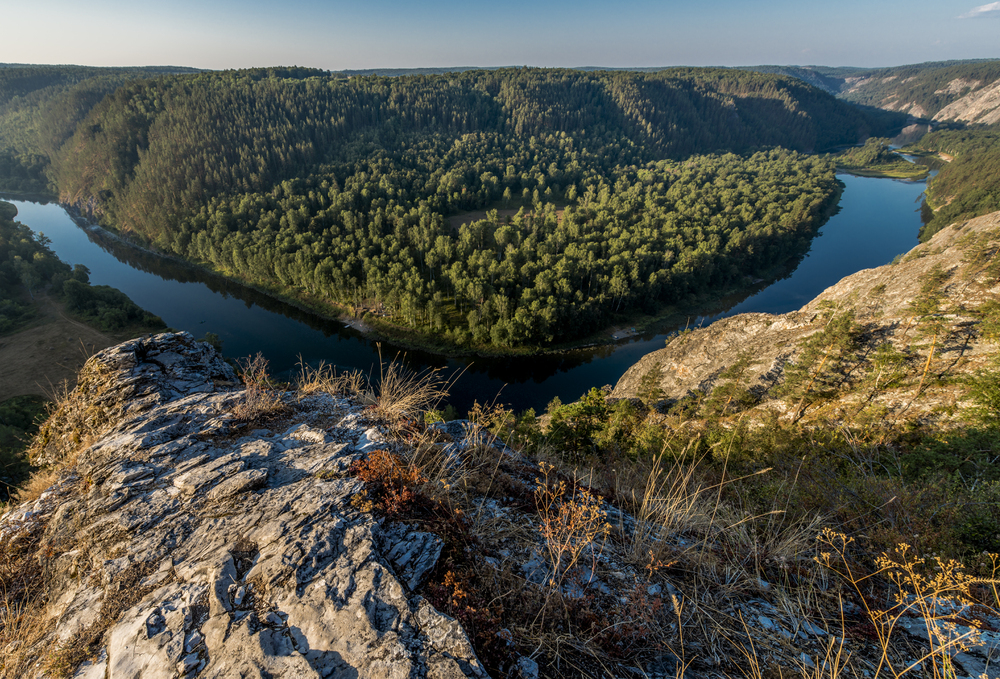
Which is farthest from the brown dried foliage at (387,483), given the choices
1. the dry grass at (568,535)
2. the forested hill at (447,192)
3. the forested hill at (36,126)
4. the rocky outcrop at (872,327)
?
the forested hill at (36,126)

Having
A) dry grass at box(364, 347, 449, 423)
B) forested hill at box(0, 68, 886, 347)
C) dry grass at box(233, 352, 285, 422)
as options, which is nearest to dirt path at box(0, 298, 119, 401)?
forested hill at box(0, 68, 886, 347)

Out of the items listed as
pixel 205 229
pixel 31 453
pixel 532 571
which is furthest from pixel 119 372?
pixel 205 229

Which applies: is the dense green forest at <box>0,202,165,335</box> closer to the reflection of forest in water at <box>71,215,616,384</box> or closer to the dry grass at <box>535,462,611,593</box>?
the reflection of forest in water at <box>71,215,616,384</box>

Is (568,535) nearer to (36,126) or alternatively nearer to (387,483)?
(387,483)

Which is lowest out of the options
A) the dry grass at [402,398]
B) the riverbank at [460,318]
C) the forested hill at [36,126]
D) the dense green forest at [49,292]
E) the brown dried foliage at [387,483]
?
the riverbank at [460,318]

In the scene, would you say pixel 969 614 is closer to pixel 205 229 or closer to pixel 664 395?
pixel 664 395

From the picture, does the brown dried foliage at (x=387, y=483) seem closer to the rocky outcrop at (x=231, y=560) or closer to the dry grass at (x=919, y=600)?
the rocky outcrop at (x=231, y=560)
